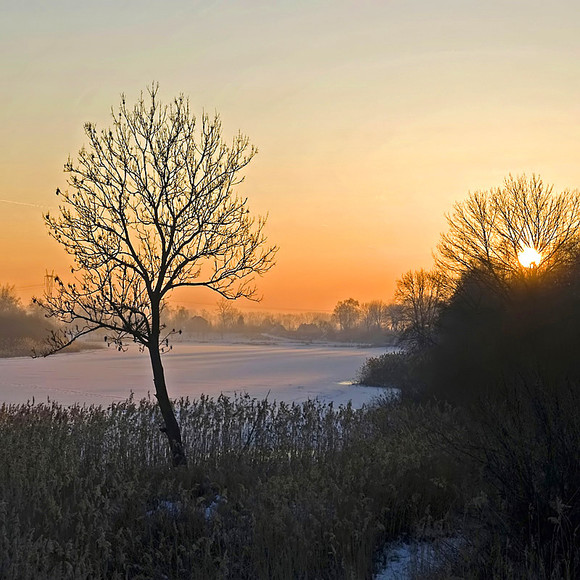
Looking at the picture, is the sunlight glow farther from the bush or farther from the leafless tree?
the leafless tree

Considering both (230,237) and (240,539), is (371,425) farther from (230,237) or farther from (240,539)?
(240,539)

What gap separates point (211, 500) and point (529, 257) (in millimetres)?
32251

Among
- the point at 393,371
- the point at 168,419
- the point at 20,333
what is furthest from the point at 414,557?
the point at 20,333

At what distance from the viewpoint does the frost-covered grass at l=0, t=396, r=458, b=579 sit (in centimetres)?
641

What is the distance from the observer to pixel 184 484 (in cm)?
932

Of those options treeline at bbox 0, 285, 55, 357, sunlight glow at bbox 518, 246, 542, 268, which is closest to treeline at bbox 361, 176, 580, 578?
sunlight glow at bbox 518, 246, 542, 268

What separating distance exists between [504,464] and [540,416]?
2.04 feet

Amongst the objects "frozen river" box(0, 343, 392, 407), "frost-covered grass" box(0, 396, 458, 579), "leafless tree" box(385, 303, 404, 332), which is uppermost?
"leafless tree" box(385, 303, 404, 332)

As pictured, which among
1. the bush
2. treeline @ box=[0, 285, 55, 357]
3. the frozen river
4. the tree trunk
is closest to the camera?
the tree trunk

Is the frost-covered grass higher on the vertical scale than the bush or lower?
higher

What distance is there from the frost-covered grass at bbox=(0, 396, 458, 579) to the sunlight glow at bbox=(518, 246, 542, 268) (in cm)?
2585

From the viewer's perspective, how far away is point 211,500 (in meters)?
9.07

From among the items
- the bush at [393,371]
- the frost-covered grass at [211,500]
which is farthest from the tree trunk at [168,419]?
the bush at [393,371]

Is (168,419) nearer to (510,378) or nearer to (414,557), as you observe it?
(414,557)
